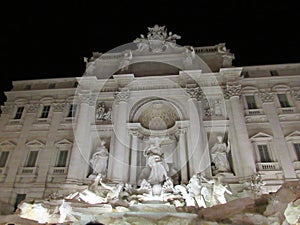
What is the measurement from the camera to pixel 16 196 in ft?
71.0

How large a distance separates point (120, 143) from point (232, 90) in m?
10.3

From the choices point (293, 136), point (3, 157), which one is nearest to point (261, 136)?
point (293, 136)

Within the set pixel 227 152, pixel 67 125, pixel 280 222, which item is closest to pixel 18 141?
pixel 67 125

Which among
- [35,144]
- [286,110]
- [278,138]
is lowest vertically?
[278,138]

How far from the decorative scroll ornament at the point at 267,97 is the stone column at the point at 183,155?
7890mm

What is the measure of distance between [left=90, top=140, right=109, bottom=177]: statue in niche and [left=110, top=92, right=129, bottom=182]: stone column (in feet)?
2.82

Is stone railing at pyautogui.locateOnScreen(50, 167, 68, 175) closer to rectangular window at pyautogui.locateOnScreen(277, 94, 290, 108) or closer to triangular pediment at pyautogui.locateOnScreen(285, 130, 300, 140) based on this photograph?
triangular pediment at pyautogui.locateOnScreen(285, 130, 300, 140)

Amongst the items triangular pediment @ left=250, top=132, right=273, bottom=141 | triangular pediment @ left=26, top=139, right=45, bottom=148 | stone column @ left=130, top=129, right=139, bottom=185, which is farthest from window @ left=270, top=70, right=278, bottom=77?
triangular pediment @ left=26, top=139, right=45, bottom=148

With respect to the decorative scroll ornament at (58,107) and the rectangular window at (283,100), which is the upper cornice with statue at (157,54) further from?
the rectangular window at (283,100)

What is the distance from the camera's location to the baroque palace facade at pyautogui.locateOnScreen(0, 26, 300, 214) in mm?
20266

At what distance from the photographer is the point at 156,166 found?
762 inches

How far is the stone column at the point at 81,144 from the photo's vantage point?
2023 cm

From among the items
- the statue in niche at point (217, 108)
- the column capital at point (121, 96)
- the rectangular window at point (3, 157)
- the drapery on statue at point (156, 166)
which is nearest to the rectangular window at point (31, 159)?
the rectangular window at point (3, 157)

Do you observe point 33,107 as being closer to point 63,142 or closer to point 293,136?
point 63,142
